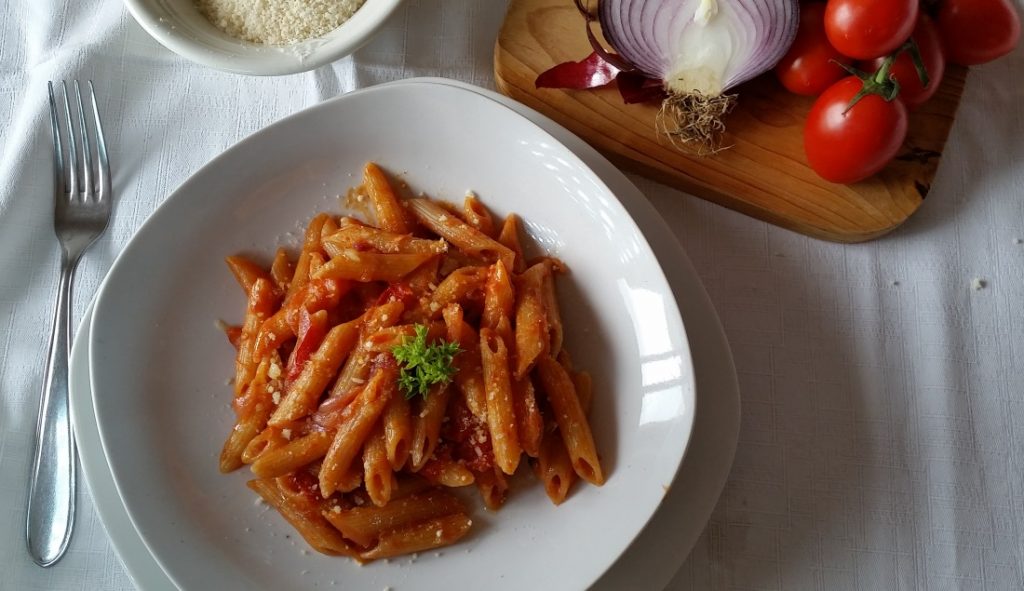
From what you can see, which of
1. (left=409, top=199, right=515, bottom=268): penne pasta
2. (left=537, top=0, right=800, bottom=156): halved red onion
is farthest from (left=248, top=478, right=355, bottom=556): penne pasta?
(left=537, top=0, right=800, bottom=156): halved red onion

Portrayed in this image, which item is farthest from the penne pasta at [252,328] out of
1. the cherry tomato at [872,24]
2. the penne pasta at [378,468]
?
the cherry tomato at [872,24]

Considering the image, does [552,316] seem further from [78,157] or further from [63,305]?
[78,157]

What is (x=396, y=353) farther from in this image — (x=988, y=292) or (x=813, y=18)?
(x=988, y=292)

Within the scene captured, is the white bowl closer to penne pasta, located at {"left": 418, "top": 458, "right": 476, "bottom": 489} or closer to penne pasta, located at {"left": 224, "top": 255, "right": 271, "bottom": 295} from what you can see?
penne pasta, located at {"left": 224, "top": 255, "right": 271, "bottom": 295}

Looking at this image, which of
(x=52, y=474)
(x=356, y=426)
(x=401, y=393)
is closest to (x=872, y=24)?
(x=401, y=393)

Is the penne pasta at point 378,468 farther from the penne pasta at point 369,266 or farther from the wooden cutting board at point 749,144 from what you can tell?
the wooden cutting board at point 749,144
